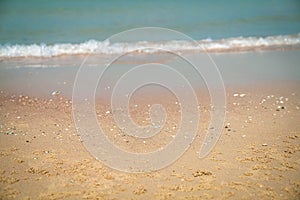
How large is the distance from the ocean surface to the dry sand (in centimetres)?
475

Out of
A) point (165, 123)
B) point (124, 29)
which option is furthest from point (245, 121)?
point (124, 29)

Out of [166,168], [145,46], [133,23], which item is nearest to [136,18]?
[133,23]

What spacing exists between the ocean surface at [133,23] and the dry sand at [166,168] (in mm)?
4748

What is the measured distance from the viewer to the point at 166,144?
11.6 feet

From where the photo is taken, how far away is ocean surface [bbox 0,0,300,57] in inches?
358

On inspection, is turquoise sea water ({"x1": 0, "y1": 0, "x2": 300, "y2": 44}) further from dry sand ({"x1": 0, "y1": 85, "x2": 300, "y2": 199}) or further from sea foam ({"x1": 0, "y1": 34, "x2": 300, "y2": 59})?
dry sand ({"x1": 0, "y1": 85, "x2": 300, "y2": 199})

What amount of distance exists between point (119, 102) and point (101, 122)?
0.78m

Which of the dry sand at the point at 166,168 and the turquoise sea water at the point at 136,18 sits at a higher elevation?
the turquoise sea water at the point at 136,18

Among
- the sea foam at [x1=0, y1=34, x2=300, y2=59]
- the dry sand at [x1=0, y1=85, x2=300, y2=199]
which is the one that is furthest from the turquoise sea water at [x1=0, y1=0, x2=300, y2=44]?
the dry sand at [x1=0, y1=85, x2=300, y2=199]

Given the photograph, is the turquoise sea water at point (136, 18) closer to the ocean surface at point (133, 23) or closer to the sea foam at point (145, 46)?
the ocean surface at point (133, 23)

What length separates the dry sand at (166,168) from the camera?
8.92 feet

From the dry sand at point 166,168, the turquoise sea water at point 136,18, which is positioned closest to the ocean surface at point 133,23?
the turquoise sea water at point 136,18

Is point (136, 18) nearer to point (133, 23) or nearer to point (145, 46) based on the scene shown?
point (133, 23)

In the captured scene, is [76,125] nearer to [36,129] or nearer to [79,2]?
[36,129]
